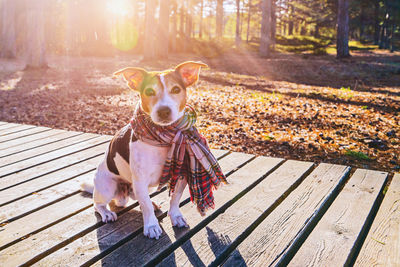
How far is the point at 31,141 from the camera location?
17.5 feet

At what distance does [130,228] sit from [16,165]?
2193mm

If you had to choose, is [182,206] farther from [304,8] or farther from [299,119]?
[304,8]

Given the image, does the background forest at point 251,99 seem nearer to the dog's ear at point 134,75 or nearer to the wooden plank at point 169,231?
the wooden plank at point 169,231

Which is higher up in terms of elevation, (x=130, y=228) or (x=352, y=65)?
(x=352, y=65)

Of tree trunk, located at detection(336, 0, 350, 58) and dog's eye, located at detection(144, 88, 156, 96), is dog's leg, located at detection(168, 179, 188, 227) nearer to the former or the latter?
dog's eye, located at detection(144, 88, 156, 96)

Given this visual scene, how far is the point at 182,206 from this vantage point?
3342 millimetres

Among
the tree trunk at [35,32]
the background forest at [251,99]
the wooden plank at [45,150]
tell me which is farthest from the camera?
the tree trunk at [35,32]

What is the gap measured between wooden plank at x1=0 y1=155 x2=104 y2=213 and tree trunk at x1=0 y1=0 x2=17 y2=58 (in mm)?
21638

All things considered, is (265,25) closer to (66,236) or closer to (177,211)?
(177,211)

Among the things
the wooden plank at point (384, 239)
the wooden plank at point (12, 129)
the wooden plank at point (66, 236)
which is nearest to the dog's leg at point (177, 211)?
the wooden plank at point (66, 236)

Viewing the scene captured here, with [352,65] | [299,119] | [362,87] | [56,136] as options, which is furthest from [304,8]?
[56,136]

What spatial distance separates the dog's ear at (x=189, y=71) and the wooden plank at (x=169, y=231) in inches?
45.7

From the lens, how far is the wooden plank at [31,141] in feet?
16.1

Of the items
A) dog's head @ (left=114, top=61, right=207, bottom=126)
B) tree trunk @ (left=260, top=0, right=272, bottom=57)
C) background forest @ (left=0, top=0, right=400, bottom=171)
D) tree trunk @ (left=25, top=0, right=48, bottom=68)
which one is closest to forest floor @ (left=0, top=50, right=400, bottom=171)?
background forest @ (left=0, top=0, right=400, bottom=171)
